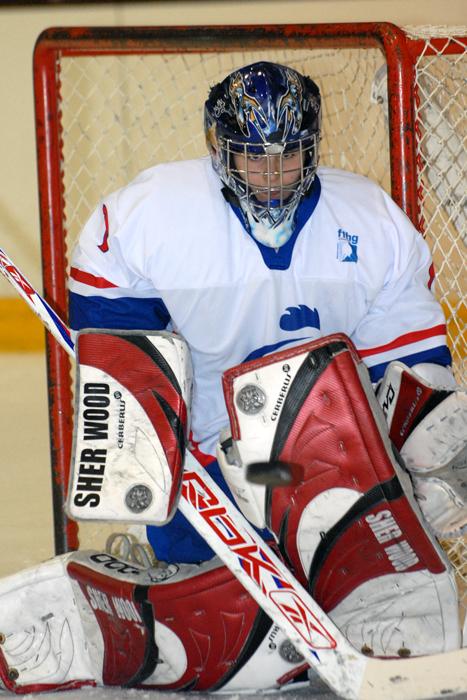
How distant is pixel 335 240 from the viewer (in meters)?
1.88

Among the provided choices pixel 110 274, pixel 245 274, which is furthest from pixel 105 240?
pixel 245 274

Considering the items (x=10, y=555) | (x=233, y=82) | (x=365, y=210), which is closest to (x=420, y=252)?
(x=365, y=210)

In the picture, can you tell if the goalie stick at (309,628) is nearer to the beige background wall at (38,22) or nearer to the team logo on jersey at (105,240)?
the team logo on jersey at (105,240)

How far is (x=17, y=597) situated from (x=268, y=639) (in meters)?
0.44

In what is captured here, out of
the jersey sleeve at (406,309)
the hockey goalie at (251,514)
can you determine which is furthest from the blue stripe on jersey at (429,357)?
the hockey goalie at (251,514)

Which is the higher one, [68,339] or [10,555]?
[68,339]

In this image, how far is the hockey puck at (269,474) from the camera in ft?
5.11

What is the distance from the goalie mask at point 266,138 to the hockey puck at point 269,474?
17.4 inches

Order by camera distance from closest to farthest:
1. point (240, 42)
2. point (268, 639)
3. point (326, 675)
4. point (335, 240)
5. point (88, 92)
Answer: point (326, 675)
point (268, 639)
point (335, 240)
point (240, 42)
point (88, 92)

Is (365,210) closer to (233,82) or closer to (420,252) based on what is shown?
(420,252)

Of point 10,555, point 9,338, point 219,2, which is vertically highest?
point 219,2

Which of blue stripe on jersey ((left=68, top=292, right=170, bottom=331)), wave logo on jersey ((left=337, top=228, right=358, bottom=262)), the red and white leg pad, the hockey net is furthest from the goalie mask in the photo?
the red and white leg pad

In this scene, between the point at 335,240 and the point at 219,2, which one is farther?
the point at 219,2

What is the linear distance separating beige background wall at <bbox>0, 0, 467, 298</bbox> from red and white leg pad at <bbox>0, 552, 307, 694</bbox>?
2.55 meters
